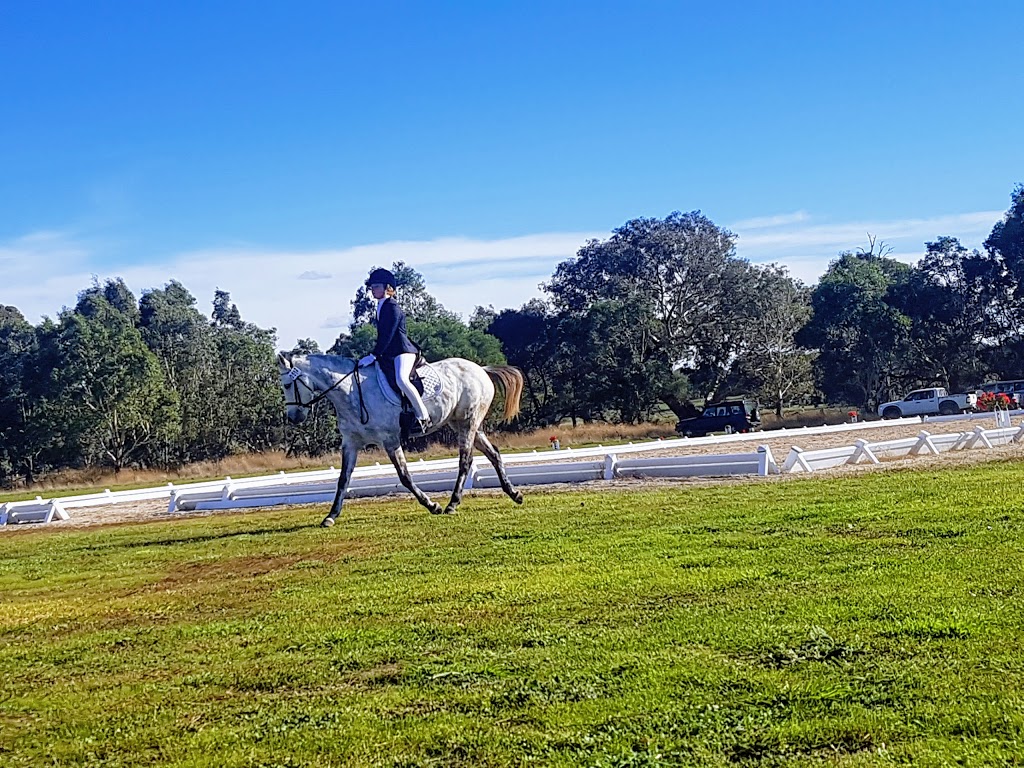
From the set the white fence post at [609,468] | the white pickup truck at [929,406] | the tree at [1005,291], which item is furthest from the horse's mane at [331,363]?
the tree at [1005,291]

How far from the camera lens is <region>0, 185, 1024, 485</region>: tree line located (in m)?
49.6

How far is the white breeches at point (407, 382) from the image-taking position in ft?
49.6

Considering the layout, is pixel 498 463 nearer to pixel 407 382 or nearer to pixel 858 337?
pixel 407 382

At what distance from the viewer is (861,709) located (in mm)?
4707

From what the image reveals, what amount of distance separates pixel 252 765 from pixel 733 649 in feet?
8.89

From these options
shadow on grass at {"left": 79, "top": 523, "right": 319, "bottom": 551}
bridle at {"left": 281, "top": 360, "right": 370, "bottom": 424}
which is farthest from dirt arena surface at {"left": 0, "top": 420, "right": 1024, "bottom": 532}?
bridle at {"left": 281, "top": 360, "right": 370, "bottom": 424}

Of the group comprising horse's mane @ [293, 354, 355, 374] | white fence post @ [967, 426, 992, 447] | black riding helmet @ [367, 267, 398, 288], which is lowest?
white fence post @ [967, 426, 992, 447]

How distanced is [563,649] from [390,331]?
378 inches

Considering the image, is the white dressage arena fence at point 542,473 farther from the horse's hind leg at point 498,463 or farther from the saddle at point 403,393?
the saddle at point 403,393

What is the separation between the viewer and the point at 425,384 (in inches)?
610

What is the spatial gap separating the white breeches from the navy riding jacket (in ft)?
0.41

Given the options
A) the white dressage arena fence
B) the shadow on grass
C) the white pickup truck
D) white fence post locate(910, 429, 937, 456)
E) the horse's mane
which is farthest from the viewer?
the white pickup truck

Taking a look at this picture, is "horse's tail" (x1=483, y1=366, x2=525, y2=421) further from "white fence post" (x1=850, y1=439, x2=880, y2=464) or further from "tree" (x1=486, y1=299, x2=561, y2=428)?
"tree" (x1=486, y1=299, x2=561, y2=428)

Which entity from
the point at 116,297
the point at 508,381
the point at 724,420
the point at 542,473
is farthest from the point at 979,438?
the point at 116,297
